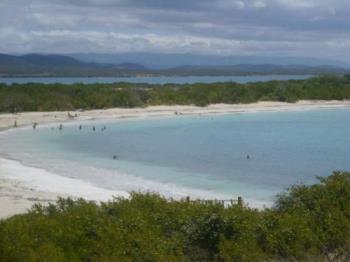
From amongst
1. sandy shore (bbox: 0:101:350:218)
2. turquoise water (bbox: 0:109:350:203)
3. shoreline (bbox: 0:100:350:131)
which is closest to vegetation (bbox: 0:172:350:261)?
sandy shore (bbox: 0:101:350:218)

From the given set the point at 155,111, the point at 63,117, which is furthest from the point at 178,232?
the point at 155,111

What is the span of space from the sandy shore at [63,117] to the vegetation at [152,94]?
Answer: 1386 millimetres

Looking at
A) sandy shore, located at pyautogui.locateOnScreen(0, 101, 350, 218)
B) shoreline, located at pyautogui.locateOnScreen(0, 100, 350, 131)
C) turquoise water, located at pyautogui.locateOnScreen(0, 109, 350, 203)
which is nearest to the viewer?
sandy shore, located at pyautogui.locateOnScreen(0, 101, 350, 218)

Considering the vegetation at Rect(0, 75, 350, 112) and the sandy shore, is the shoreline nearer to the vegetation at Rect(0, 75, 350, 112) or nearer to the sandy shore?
the sandy shore

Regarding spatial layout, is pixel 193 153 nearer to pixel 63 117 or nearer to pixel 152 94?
pixel 63 117

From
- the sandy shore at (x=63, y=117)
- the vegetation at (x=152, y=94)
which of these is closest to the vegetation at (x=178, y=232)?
the sandy shore at (x=63, y=117)

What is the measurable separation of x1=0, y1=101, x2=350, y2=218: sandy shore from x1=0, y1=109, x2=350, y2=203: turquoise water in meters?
2.10

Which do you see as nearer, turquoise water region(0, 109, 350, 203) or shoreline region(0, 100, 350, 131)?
turquoise water region(0, 109, 350, 203)

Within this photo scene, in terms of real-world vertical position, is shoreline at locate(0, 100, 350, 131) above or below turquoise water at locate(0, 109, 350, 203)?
above

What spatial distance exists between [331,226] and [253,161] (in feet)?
62.7

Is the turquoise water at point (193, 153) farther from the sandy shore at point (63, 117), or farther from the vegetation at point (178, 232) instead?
the vegetation at point (178, 232)

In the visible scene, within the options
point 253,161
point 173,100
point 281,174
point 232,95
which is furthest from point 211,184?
point 232,95

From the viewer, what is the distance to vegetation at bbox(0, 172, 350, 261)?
7418mm

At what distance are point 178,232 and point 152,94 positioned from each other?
50.5 meters
